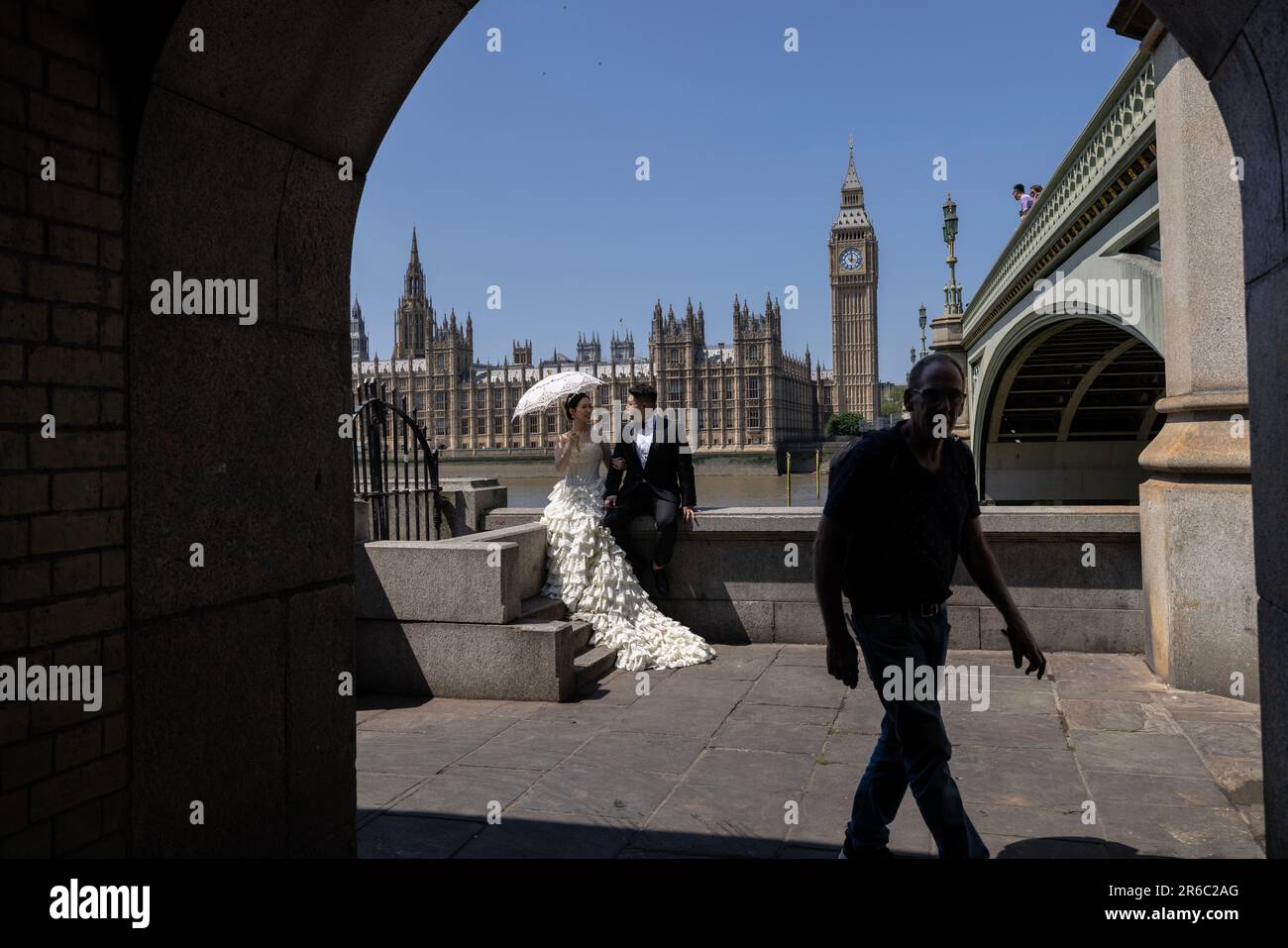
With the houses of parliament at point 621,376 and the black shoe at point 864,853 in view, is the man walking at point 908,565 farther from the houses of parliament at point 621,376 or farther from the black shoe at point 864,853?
the houses of parliament at point 621,376

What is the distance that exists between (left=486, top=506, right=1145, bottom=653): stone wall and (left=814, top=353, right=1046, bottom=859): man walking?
4124 mm

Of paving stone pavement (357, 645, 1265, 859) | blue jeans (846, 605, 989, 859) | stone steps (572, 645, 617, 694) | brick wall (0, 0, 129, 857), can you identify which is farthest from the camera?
stone steps (572, 645, 617, 694)

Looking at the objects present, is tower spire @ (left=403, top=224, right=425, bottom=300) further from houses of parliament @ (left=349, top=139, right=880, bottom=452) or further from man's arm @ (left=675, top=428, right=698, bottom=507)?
man's arm @ (left=675, top=428, right=698, bottom=507)

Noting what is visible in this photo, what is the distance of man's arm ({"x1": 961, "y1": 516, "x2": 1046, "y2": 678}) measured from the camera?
3.36 metres

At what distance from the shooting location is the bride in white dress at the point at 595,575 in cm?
711

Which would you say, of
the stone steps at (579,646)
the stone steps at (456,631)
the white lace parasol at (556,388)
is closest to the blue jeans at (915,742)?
the stone steps at (456,631)

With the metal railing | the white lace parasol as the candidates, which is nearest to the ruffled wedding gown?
the metal railing

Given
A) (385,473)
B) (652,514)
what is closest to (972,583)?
(652,514)

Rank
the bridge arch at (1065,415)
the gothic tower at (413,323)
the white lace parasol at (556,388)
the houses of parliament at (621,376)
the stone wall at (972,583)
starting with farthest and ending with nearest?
the gothic tower at (413,323), the houses of parliament at (621,376), the bridge arch at (1065,415), the white lace parasol at (556,388), the stone wall at (972,583)

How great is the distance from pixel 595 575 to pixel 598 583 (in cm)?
8

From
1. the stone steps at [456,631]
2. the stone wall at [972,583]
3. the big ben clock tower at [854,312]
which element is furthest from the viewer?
the big ben clock tower at [854,312]

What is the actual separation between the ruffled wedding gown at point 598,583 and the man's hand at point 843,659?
3.83 m

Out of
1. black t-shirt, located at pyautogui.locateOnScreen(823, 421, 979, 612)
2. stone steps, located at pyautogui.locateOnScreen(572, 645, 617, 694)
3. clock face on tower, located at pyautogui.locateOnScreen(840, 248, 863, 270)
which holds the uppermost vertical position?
clock face on tower, located at pyautogui.locateOnScreen(840, 248, 863, 270)
